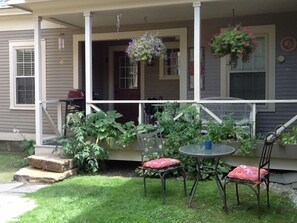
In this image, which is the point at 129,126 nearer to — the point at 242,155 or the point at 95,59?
the point at 242,155

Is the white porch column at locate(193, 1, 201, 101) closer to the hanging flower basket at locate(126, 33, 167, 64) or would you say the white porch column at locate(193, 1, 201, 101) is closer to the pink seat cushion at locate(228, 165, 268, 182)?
the hanging flower basket at locate(126, 33, 167, 64)

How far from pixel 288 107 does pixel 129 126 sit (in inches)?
127

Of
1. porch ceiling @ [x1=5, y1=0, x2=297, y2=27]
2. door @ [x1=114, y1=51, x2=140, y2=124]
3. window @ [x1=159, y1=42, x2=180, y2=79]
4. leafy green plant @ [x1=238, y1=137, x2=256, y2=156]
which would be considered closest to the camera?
leafy green plant @ [x1=238, y1=137, x2=256, y2=156]

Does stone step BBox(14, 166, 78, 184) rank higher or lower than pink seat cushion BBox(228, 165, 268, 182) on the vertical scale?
lower

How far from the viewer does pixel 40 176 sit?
20.0 ft

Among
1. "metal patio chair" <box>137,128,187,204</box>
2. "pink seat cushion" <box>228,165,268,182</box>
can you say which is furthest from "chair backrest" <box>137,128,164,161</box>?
"pink seat cushion" <box>228,165,268,182</box>

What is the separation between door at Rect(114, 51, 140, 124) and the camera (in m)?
9.44

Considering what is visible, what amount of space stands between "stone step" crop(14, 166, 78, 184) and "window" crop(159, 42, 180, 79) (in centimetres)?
356

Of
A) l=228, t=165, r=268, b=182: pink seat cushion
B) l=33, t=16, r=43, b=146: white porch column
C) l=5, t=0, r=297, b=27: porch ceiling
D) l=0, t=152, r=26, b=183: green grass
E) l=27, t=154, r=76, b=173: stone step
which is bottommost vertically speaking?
l=0, t=152, r=26, b=183: green grass

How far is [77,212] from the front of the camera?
14.5 ft

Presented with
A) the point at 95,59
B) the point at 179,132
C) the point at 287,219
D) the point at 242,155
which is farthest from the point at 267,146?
the point at 95,59

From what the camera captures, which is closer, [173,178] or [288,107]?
[173,178]

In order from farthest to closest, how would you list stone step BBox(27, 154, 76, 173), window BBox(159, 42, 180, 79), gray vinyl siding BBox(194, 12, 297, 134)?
window BBox(159, 42, 180, 79)
gray vinyl siding BBox(194, 12, 297, 134)
stone step BBox(27, 154, 76, 173)

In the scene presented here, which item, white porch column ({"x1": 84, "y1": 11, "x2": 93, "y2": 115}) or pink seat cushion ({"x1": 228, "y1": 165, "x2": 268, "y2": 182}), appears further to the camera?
white porch column ({"x1": 84, "y1": 11, "x2": 93, "y2": 115})
